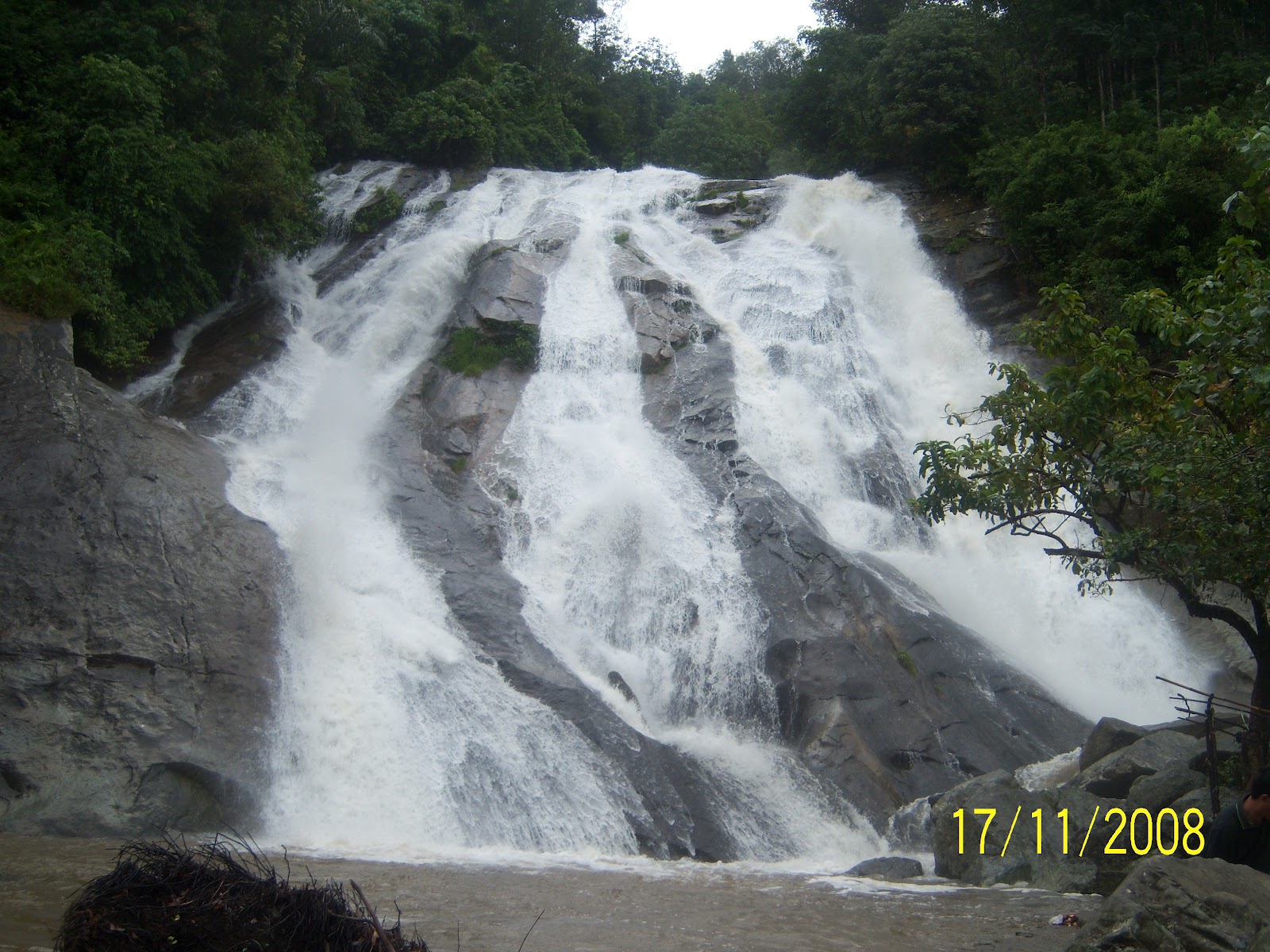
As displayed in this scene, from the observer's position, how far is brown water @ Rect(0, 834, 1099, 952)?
6.75 meters

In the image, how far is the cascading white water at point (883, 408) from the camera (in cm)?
1588

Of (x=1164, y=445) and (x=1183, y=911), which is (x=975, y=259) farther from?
(x=1183, y=911)

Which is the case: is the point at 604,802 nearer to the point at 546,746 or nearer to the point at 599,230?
the point at 546,746

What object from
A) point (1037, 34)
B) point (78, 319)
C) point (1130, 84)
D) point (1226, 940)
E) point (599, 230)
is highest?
point (1037, 34)

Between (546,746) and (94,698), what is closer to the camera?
(94,698)

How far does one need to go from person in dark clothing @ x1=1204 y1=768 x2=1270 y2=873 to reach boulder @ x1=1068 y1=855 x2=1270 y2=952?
0.33 meters

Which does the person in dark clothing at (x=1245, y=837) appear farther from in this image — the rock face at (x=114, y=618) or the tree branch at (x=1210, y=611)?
the rock face at (x=114, y=618)

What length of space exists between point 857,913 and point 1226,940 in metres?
3.45

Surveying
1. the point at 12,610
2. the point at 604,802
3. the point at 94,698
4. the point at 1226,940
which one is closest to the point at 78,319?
the point at 12,610

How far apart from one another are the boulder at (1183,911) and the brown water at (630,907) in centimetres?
152

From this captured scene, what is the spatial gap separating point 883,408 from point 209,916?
17.9 m

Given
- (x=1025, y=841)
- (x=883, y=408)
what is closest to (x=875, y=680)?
(x=1025, y=841)

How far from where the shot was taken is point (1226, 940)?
5043 mm
